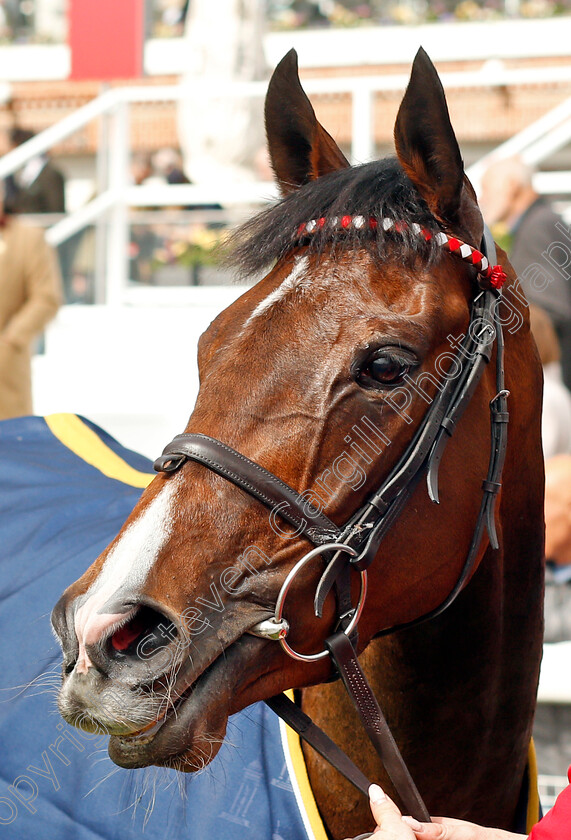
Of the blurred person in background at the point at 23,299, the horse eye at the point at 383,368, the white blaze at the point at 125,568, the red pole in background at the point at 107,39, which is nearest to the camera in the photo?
the white blaze at the point at 125,568

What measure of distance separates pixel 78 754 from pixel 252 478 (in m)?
0.99

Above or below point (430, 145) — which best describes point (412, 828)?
below

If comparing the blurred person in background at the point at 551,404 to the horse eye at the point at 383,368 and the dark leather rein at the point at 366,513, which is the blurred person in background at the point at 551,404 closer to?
the dark leather rein at the point at 366,513

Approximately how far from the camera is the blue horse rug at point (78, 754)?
1.82 metres

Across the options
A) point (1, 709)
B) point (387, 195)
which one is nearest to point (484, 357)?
point (387, 195)

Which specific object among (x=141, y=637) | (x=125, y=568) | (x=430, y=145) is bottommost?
(x=141, y=637)

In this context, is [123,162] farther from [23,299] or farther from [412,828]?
[412,828]

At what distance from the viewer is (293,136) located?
198cm

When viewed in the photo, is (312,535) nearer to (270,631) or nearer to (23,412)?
(270,631)

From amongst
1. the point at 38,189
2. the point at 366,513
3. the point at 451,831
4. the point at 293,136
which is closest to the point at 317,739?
the point at 451,831

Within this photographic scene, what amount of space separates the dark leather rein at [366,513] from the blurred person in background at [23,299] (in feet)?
13.6

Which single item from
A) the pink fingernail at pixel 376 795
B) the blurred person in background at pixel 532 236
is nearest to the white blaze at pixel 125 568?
the pink fingernail at pixel 376 795

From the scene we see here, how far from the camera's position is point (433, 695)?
179 cm

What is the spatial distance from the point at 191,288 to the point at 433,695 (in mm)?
6079
